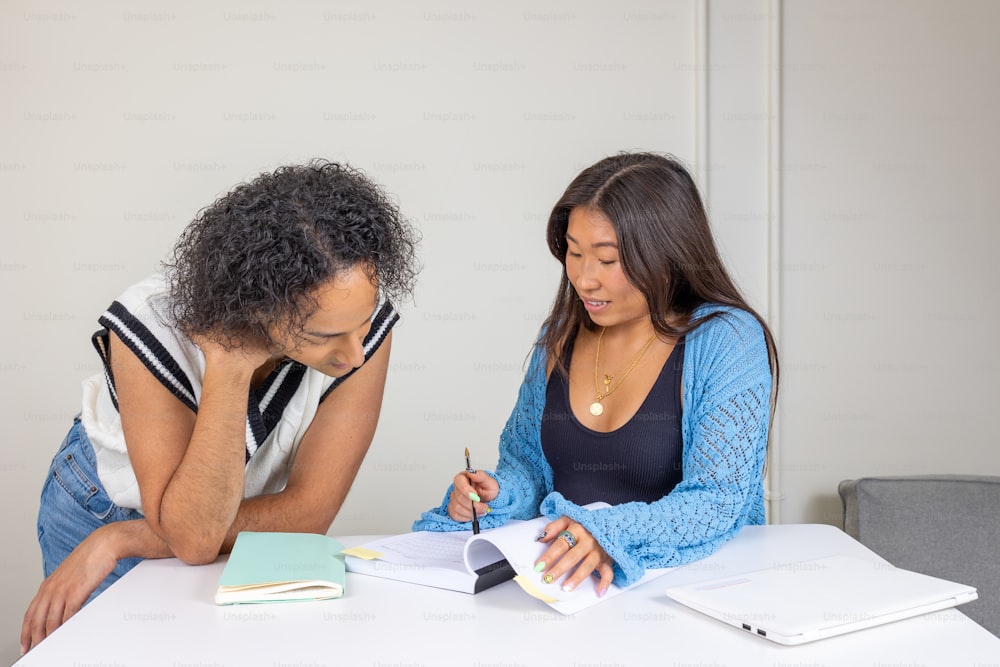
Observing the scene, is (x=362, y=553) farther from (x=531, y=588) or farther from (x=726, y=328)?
(x=726, y=328)

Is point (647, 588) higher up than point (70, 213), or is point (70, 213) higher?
point (70, 213)

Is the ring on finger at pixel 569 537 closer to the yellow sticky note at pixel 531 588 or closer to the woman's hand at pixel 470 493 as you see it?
the yellow sticky note at pixel 531 588

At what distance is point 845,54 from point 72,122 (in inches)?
102

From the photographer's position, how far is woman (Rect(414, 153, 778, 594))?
5.50ft

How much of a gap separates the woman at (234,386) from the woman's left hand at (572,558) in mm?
439

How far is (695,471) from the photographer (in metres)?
1.64

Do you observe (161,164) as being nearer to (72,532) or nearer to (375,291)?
(72,532)

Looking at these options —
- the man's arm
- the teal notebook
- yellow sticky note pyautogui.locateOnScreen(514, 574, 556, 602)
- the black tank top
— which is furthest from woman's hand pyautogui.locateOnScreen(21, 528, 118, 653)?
the black tank top

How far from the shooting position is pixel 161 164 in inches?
120

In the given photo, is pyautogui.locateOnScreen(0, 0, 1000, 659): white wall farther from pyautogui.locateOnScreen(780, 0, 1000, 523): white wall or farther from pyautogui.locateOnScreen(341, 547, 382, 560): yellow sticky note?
pyautogui.locateOnScreen(341, 547, 382, 560): yellow sticky note

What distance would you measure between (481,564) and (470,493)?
234mm

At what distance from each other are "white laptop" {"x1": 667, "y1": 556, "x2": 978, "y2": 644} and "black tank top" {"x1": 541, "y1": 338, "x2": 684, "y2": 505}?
394mm

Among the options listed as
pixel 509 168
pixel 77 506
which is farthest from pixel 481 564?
pixel 509 168

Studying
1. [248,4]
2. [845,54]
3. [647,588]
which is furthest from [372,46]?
[647,588]
